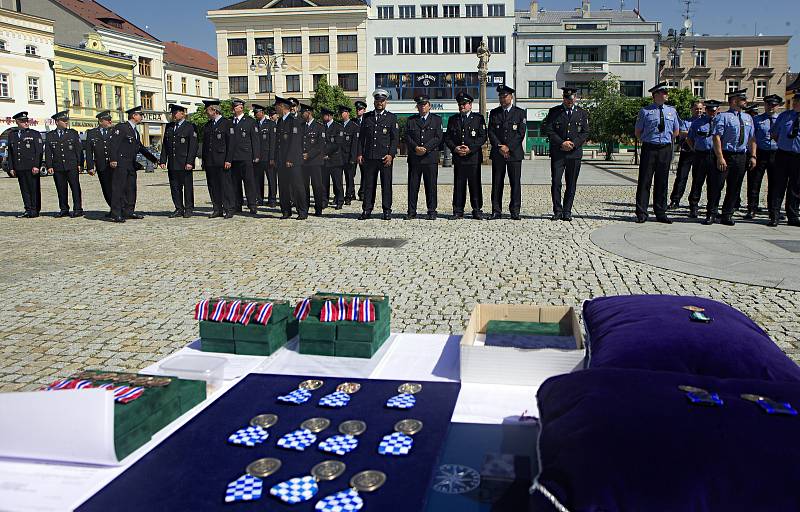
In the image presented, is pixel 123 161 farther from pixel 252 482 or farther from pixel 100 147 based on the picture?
pixel 252 482

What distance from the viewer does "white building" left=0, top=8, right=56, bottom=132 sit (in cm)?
5053

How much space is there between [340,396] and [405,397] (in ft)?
0.91

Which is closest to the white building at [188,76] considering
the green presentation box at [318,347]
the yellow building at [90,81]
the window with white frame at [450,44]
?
the yellow building at [90,81]

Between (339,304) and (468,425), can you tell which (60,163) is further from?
(468,425)

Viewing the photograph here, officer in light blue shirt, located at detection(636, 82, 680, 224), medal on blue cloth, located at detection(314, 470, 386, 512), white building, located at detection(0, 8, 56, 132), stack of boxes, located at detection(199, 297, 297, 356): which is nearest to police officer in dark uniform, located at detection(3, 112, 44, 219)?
officer in light blue shirt, located at detection(636, 82, 680, 224)

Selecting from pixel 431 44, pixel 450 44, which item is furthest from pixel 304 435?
pixel 450 44

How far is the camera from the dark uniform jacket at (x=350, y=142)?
16500mm

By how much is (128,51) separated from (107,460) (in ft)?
234

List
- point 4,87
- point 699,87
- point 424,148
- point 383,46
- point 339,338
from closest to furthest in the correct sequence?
1. point 339,338
2. point 424,148
3. point 4,87
4. point 383,46
5. point 699,87

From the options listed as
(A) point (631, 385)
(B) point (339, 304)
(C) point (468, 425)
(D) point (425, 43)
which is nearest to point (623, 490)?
(A) point (631, 385)

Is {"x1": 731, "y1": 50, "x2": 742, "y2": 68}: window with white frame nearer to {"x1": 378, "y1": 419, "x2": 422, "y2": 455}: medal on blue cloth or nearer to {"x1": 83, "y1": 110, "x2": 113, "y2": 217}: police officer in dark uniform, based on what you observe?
{"x1": 83, "y1": 110, "x2": 113, "y2": 217}: police officer in dark uniform

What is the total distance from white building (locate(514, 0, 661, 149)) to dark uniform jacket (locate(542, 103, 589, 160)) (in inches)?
Result: 2279

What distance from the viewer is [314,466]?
7.93 ft

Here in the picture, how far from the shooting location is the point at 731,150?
1228 centimetres
